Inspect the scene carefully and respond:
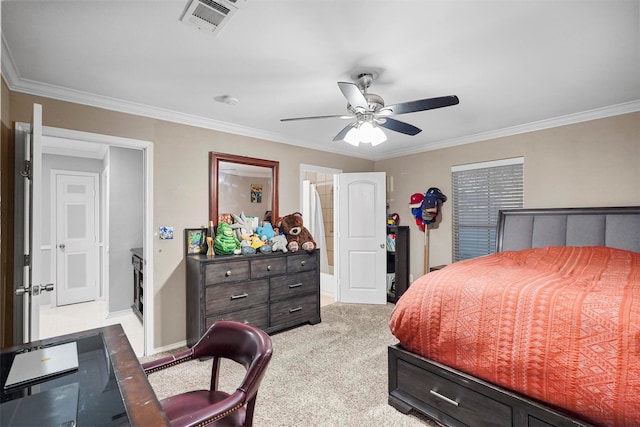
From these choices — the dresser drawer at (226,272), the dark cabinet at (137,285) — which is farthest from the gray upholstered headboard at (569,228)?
the dark cabinet at (137,285)

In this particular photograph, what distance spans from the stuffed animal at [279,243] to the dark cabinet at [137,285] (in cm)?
186

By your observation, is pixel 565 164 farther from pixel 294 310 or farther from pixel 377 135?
pixel 294 310

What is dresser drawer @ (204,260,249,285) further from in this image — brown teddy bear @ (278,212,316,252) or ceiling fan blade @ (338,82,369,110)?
ceiling fan blade @ (338,82,369,110)

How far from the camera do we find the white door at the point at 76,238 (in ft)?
15.4

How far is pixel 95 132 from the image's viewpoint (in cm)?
272

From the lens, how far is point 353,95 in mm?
1997

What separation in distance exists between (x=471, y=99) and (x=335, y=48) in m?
1.57

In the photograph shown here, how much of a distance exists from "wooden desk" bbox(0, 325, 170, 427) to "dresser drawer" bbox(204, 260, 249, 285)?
148 cm

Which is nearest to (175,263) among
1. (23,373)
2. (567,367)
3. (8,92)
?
(8,92)

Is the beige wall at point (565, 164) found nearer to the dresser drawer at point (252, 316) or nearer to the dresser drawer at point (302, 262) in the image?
the dresser drawer at point (302, 262)

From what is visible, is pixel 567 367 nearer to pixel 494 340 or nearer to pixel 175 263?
pixel 494 340

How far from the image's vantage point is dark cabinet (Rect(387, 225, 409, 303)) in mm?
4641

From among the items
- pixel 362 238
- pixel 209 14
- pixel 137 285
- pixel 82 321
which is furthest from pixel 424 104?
pixel 82 321

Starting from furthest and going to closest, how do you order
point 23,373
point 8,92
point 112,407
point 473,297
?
point 8,92, point 473,297, point 23,373, point 112,407
